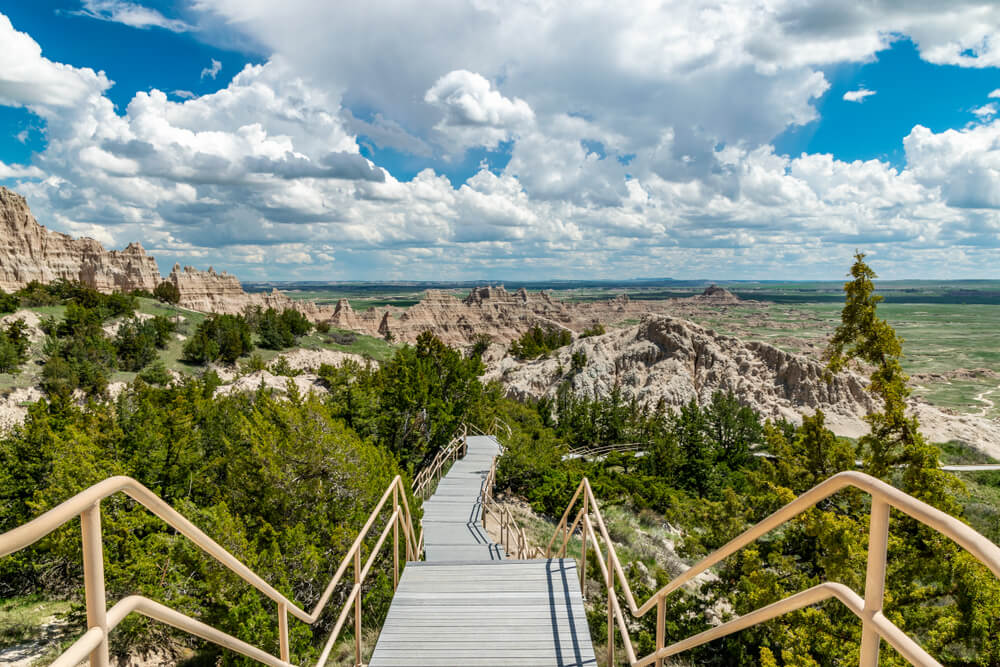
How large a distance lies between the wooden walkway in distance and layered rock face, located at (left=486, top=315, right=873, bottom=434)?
33.6 metres

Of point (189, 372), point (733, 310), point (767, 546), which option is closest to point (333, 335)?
point (189, 372)

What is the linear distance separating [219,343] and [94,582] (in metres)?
47.8

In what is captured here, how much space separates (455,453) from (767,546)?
921 cm

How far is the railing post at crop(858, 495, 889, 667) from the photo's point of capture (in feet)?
5.51

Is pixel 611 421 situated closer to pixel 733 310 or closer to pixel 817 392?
pixel 817 392

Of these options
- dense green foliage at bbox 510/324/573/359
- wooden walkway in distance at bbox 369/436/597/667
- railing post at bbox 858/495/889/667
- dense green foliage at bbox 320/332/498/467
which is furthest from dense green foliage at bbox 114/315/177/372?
railing post at bbox 858/495/889/667

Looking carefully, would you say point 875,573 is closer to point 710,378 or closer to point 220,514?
point 220,514

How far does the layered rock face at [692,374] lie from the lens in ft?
123

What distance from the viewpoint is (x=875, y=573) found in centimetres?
168

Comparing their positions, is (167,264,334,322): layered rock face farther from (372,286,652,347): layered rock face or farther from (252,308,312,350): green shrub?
(252,308,312,350): green shrub

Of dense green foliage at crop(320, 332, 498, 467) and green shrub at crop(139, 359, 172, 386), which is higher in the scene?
dense green foliage at crop(320, 332, 498, 467)

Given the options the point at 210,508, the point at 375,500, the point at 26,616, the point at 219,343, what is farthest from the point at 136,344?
the point at 375,500

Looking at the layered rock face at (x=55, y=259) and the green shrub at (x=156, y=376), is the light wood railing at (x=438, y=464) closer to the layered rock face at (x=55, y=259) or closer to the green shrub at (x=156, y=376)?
the green shrub at (x=156, y=376)

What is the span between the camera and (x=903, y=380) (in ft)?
38.0
